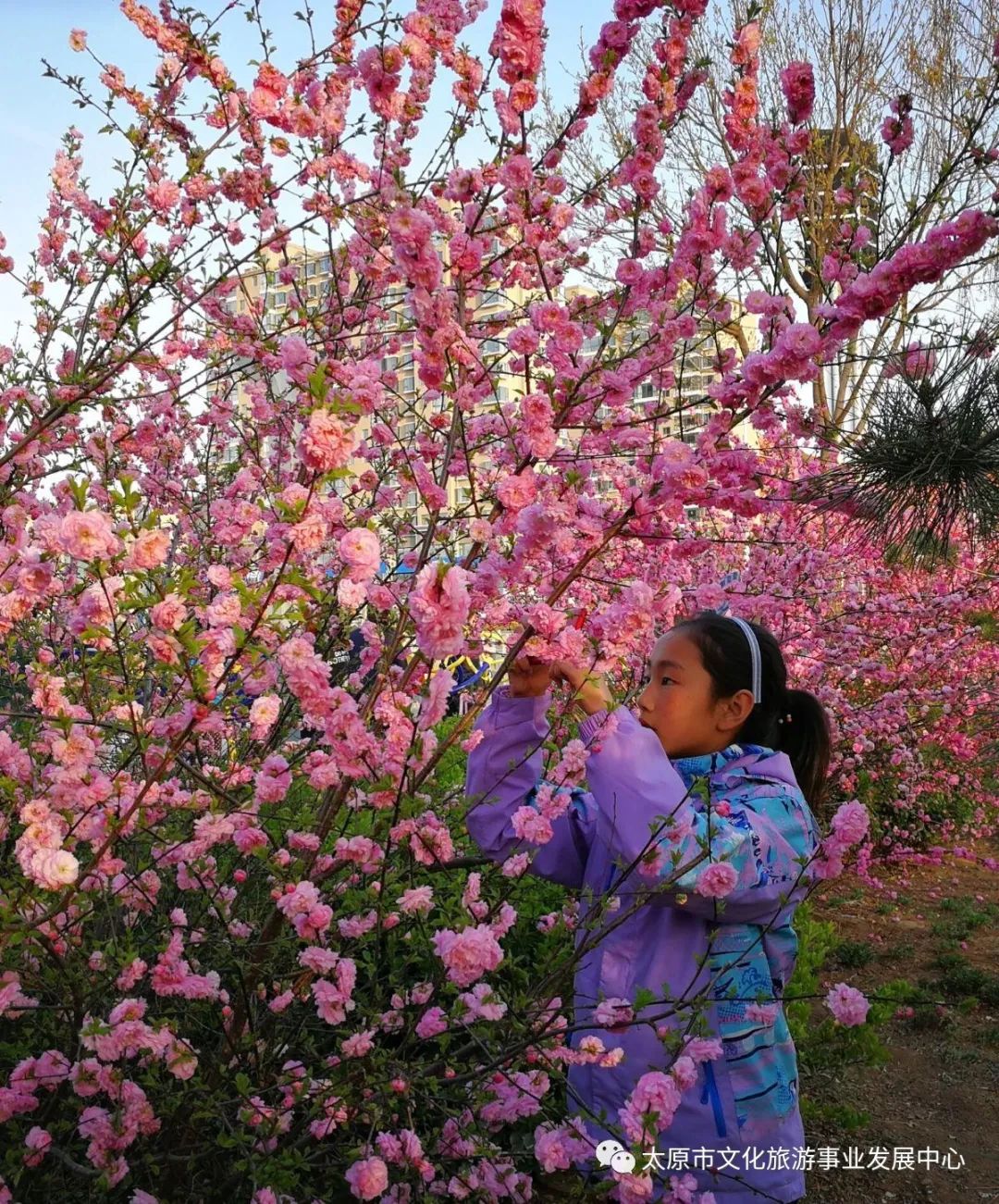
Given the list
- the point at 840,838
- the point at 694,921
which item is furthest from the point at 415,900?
the point at 840,838

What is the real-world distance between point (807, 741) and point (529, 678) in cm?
83

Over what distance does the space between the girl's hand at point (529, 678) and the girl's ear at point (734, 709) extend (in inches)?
16.5

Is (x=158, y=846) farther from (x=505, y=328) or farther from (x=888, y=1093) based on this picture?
(x=888, y=1093)

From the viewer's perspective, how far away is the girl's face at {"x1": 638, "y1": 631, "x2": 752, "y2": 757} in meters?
2.11

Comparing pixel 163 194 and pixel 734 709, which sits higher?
pixel 163 194

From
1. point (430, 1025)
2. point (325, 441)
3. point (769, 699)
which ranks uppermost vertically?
point (325, 441)

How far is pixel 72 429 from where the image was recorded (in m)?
4.27

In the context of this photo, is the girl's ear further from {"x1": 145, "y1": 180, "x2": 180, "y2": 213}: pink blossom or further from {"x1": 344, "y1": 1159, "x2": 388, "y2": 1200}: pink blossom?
{"x1": 145, "y1": 180, "x2": 180, "y2": 213}: pink blossom

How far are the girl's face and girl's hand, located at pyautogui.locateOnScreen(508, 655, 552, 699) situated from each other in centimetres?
28

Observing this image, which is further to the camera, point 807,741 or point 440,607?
point 807,741

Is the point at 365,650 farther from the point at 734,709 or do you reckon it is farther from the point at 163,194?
→ the point at 163,194

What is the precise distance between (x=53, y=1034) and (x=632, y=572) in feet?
14.2

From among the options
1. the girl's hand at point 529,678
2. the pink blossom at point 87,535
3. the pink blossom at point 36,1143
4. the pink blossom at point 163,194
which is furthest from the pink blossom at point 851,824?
the pink blossom at point 163,194

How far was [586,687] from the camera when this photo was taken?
1.78 m
